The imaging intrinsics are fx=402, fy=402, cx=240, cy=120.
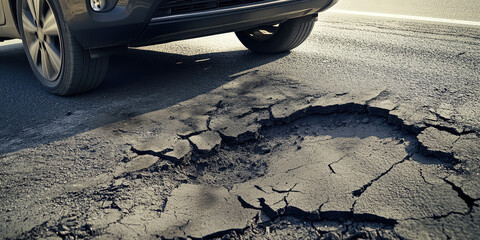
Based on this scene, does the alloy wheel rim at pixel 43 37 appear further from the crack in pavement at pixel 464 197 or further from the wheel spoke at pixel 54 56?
→ the crack in pavement at pixel 464 197

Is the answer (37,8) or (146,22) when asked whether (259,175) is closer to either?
(146,22)

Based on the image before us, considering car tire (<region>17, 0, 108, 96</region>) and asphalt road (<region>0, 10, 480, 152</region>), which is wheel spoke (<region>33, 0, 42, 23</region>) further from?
asphalt road (<region>0, 10, 480, 152</region>)

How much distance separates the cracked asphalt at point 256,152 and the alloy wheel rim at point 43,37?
0.25 meters

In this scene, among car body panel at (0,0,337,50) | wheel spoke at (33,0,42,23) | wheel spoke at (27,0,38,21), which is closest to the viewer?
car body panel at (0,0,337,50)

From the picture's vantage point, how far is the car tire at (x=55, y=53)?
9.37 feet

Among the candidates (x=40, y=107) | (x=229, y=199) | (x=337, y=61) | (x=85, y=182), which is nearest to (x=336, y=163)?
(x=229, y=199)

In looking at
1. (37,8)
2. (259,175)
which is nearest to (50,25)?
(37,8)

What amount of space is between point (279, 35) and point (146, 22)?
165 cm

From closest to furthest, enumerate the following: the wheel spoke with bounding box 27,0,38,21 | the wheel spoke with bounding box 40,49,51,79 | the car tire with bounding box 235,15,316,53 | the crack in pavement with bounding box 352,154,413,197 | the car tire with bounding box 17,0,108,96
Answer: the crack in pavement with bounding box 352,154,413,197 → the car tire with bounding box 17,0,108,96 → the wheel spoke with bounding box 27,0,38,21 → the wheel spoke with bounding box 40,49,51,79 → the car tire with bounding box 235,15,316,53

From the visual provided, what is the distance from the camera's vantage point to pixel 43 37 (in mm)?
3139

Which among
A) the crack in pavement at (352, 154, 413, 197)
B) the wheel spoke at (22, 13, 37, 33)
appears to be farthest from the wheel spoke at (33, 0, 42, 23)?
the crack in pavement at (352, 154, 413, 197)

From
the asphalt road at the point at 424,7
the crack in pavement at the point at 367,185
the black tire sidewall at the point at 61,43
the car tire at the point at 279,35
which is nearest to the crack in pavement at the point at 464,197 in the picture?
the crack in pavement at the point at 367,185

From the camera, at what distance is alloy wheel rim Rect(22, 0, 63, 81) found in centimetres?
298

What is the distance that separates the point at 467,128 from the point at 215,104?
5.24ft
